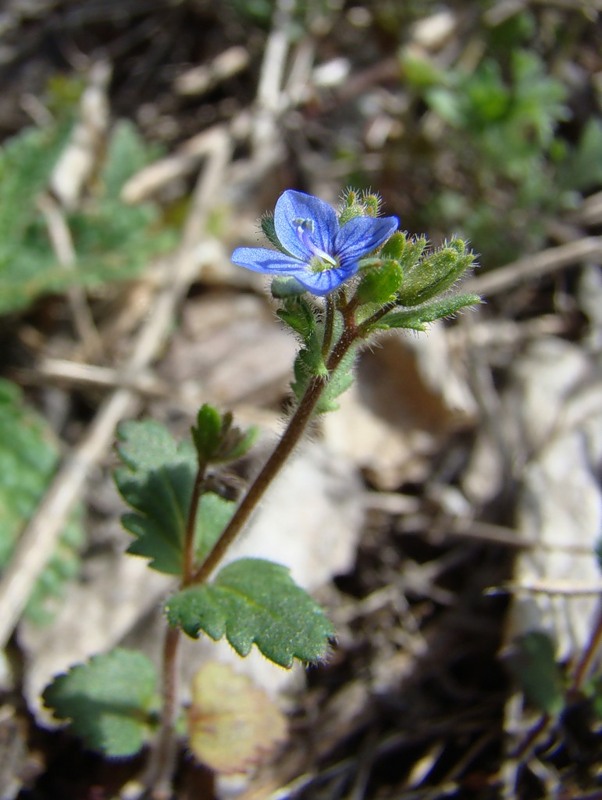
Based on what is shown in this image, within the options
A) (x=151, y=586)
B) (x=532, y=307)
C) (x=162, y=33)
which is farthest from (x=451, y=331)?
(x=162, y=33)

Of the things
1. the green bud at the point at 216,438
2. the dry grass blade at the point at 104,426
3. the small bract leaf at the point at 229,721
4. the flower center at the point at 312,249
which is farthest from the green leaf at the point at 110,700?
the flower center at the point at 312,249

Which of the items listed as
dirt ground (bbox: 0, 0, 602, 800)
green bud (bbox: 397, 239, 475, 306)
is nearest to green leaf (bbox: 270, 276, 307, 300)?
green bud (bbox: 397, 239, 475, 306)

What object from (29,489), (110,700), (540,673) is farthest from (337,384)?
(29,489)

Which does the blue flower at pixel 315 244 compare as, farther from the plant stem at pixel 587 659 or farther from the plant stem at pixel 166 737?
the plant stem at pixel 587 659

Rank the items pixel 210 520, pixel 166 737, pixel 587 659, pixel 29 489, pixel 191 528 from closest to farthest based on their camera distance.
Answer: pixel 191 528, pixel 210 520, pixel 166 737, pixel 587 659, pixel 29 489

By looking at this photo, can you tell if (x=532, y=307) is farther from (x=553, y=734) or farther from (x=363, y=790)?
(x=363, y=790)

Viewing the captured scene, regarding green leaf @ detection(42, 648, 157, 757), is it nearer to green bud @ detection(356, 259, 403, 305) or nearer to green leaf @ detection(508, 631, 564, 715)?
green leaf @ detection(508, 631, 564, 715)

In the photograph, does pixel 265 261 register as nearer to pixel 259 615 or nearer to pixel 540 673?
pixel 259 615

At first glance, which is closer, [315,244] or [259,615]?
[315,244]
